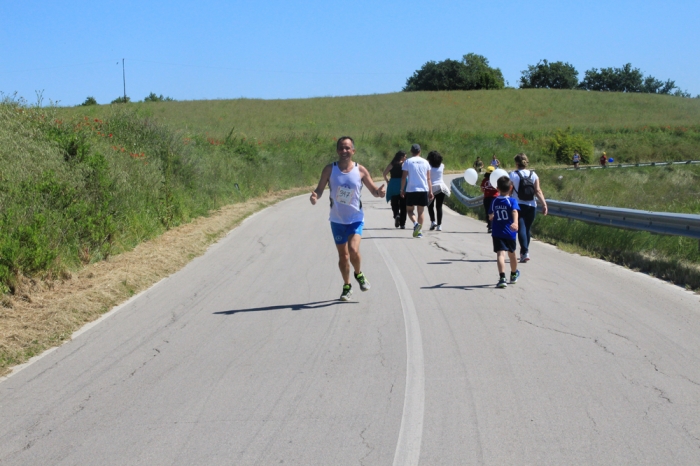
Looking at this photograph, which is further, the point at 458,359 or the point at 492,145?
the point at 492,145

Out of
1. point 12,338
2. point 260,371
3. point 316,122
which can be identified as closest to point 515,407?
point 260,371

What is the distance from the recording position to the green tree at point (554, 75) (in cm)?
14250

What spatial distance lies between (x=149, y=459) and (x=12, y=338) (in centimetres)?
369

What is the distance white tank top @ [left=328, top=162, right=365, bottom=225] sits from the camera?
29.2 ft

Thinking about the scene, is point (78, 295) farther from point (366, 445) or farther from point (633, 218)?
point (633, 218)

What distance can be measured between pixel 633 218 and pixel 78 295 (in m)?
9.21

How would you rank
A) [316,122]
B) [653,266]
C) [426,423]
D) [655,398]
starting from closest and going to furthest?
[426,423] → [655,398] → [653,266] → [316,122]

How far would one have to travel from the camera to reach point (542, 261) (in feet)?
41.6

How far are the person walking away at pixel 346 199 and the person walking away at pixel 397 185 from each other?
6.85m

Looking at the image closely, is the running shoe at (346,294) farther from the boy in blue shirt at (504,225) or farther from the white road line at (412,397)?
the boy in blue shirt at (504,225)

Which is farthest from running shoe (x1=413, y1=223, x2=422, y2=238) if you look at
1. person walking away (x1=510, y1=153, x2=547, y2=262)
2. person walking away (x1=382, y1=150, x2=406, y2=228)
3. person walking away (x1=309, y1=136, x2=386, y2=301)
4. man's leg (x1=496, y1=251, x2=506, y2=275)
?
person walking away (x1=309, y1=136, x2=386, y2=301)

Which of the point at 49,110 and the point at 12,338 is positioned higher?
the point at 49,110

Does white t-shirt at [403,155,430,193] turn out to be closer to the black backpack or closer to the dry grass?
the black backpack

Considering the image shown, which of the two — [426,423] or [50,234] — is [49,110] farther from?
[426,423]
